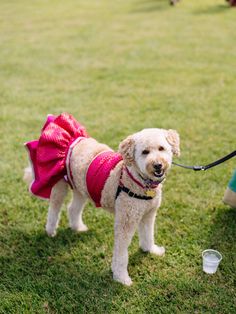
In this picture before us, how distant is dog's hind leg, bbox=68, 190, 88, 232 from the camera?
3936 millimetres

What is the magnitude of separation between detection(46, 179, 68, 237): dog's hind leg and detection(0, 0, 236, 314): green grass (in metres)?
0.14

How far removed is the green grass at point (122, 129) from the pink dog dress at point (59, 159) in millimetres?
617

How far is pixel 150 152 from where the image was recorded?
303cm

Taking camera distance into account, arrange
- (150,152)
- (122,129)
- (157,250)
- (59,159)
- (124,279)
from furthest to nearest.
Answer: (122,129), (157,250), (59,159), (124,279), (150,152)

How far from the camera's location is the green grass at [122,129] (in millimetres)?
3363

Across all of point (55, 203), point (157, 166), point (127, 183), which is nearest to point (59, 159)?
point (55, 203)

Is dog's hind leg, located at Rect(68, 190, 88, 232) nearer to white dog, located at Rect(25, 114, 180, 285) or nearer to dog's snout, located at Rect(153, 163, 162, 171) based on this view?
white dog, located at Rect(25, 114, 180, 285)

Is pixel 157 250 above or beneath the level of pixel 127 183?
beneath

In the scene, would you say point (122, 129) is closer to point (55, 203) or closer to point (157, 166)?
point (55, 203)

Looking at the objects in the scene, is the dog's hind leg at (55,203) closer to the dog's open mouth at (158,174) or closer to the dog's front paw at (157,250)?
the dog's front paw at (157,250)

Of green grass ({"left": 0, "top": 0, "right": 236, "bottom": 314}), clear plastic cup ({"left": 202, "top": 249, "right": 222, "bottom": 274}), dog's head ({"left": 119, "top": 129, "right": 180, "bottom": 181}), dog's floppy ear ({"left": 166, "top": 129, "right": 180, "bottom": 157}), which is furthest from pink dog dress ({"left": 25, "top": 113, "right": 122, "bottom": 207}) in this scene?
clear plastic cup ({"left": 202, "top": 249, "right": 222, "bottom": 274})

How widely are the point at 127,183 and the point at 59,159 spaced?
0.75 metres

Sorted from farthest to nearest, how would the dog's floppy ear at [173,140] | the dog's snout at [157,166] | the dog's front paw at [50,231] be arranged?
the dog's front paw at [50,231] → the dog's floppy ear at [173,140] → the dog's snout at [157,166]

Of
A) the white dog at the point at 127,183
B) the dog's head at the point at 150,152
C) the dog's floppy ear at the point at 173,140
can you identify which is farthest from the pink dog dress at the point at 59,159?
the dog's floppy ear at the point at 173,140
